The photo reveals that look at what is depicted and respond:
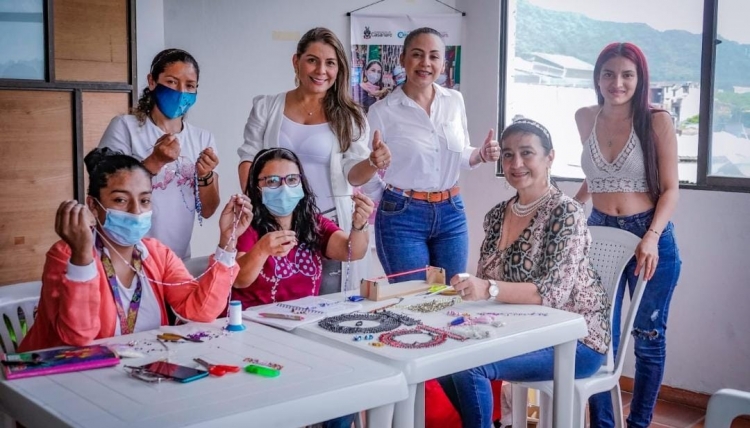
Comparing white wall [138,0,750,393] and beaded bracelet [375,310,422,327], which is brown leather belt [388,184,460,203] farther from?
white wall [138,0,750,393]

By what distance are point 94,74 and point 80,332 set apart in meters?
2.05

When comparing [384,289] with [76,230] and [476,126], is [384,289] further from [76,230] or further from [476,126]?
[476,126]

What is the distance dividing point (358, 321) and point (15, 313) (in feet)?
3.12

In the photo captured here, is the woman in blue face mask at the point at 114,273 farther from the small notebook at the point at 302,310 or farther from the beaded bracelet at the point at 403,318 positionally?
the beaded bracelet at the point at 403,318

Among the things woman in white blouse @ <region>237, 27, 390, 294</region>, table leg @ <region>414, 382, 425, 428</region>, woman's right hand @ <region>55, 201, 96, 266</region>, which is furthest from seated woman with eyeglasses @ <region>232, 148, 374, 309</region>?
woman's right hand @ <region>55, 201, 96, 266</region>

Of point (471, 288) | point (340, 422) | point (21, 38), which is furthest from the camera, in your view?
point (21, 38)

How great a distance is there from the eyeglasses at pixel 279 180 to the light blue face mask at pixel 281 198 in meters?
0.01

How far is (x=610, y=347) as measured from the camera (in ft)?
8.81

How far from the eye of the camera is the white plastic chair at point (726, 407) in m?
1.52

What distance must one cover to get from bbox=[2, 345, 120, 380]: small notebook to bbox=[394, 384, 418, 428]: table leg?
63cm

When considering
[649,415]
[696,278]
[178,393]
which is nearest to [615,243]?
[649,415]

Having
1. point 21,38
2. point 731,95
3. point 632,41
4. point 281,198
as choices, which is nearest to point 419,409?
point 281,198

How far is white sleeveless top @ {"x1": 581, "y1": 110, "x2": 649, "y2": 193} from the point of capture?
3.03 meters

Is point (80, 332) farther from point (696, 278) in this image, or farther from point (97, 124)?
point (696, 278)
